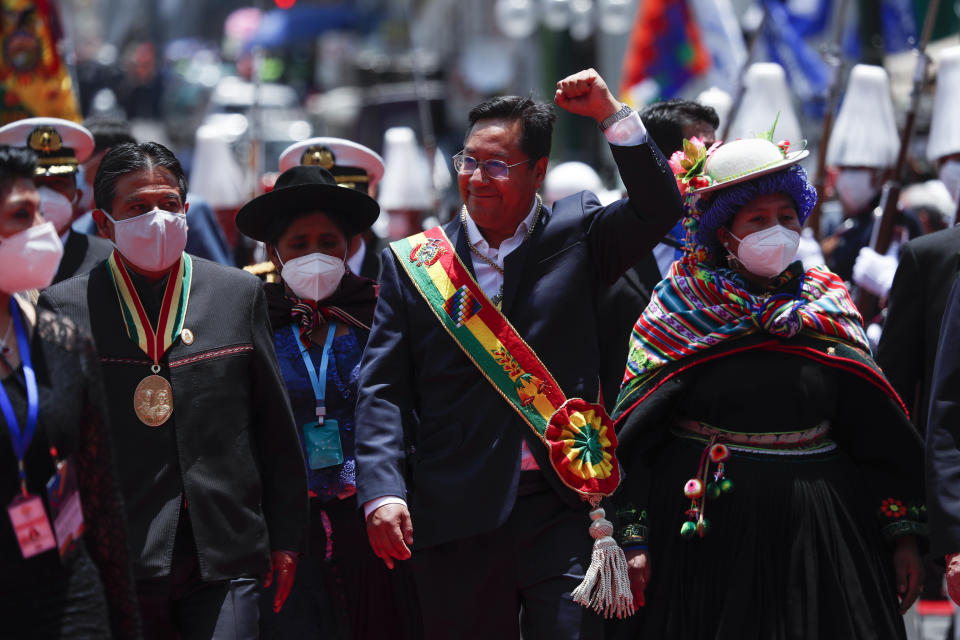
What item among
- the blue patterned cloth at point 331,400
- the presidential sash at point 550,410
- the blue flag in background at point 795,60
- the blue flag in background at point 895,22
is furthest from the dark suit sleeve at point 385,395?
the blue flag in background at point 895,22

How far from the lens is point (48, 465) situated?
12.2 ft

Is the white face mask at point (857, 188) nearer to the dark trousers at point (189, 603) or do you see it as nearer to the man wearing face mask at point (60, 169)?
the man wearing face mask at point (60, 169)

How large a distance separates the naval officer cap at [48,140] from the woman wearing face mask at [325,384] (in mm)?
1409

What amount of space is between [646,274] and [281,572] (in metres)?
2.18

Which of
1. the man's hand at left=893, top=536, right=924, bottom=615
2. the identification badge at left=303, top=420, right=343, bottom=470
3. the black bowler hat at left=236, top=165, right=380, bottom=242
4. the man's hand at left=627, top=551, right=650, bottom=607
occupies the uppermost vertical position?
the black bowler hat at left=236, top=165, right=380, bottom=242

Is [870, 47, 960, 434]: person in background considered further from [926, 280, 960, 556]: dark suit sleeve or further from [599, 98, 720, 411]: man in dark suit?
[599, 98, 720, 411]: man in dark suit

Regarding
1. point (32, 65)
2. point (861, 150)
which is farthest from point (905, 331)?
point (32, 65)

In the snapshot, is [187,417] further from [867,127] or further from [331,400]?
[867,127]

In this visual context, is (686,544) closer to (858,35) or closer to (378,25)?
(858,35)

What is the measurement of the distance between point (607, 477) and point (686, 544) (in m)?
0.45

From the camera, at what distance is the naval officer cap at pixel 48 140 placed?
22.5ft

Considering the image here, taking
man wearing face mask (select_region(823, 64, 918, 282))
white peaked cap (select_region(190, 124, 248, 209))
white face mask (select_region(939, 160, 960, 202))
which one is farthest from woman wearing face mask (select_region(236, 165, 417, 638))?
white peaked cap (select_region(190, 124, 248, 209))

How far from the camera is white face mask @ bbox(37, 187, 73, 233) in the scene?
6668 millimetres

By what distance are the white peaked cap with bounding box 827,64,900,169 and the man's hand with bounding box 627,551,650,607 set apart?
13.8 ft
